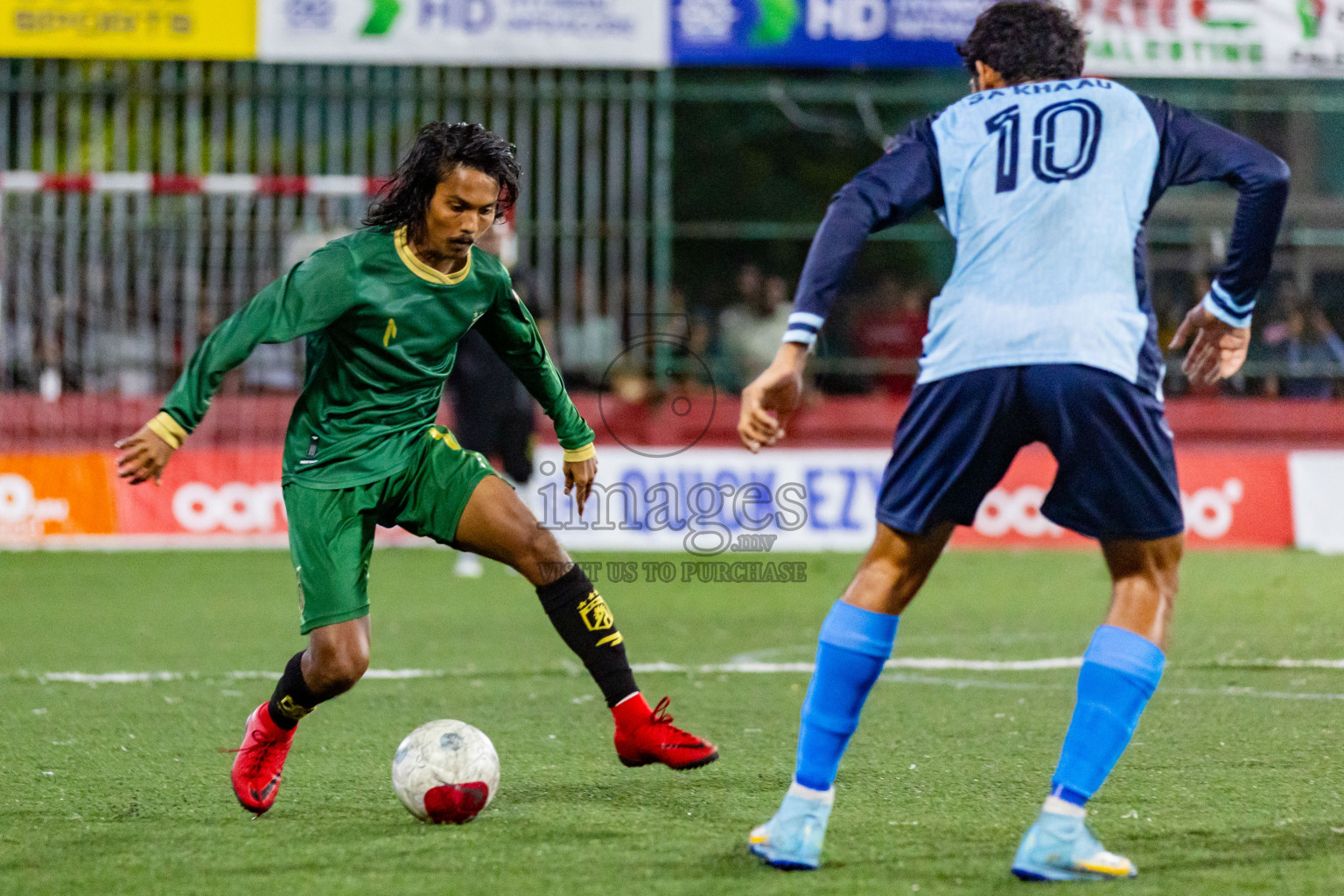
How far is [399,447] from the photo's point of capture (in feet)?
15.4

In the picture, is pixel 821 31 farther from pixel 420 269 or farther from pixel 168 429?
pixel 168 429

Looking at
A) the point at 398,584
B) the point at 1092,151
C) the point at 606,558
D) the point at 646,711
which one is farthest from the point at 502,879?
the point at 606,558

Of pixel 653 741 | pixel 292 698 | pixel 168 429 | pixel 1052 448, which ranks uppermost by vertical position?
pixel 1052 448

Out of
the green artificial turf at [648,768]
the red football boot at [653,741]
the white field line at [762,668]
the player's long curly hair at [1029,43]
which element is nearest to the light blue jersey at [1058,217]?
the player's long curly hair at [1029,43]

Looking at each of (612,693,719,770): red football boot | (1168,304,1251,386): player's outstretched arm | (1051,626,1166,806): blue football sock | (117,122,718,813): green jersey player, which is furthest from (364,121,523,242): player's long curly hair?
(1051,626,1166,806): blue football sock

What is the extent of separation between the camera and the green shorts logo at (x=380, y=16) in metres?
13.8

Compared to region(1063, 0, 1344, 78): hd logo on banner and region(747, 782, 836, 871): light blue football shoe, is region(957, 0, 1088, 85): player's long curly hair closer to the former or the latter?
region(747, 782, 836, 871): light blue football shoe

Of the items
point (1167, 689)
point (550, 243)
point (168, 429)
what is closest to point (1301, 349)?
point (550, 243)

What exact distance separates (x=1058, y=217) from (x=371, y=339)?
1.90m

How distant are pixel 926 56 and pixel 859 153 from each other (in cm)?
672

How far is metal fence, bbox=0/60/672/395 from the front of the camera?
542 inches

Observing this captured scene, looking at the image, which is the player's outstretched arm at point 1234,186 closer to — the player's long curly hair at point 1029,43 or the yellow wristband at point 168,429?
the player's long curly hair at point 1029,43

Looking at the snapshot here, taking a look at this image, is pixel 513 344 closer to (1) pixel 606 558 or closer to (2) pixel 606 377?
(1) pixel 606 558

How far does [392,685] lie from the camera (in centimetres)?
682
